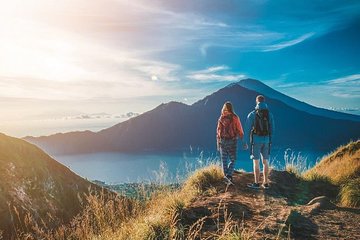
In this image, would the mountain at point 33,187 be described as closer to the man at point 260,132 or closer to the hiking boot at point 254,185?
the hiking boot at point 254,185

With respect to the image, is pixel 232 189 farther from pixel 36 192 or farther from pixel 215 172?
pixel 36 192

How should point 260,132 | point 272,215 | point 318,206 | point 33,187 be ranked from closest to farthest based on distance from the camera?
point 272,215 < point 318,206 < point 260,132 < point 33,187

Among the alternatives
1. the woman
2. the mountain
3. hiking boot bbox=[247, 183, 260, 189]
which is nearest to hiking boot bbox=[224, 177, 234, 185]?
the woman

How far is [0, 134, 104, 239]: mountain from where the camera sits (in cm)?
2158

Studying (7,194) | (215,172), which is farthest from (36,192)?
(215,172)

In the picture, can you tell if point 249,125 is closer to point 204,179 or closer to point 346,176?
point 204,179

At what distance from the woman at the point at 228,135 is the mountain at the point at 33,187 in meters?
10.6

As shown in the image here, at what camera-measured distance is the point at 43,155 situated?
37.4 metres

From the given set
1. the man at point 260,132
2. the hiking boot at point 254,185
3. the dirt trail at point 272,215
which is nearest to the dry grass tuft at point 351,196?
the dirt trail at point 272,215

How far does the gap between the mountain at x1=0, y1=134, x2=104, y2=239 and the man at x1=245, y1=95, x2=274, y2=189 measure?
1169 cm

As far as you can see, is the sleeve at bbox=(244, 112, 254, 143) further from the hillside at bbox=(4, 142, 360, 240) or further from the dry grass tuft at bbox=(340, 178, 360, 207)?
the dry grass tuft at bbox=(340, 178, 360, 207)

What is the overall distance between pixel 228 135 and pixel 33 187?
21.0m

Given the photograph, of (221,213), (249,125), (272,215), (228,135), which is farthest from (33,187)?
(272,215)

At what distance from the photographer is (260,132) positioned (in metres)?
12.1
